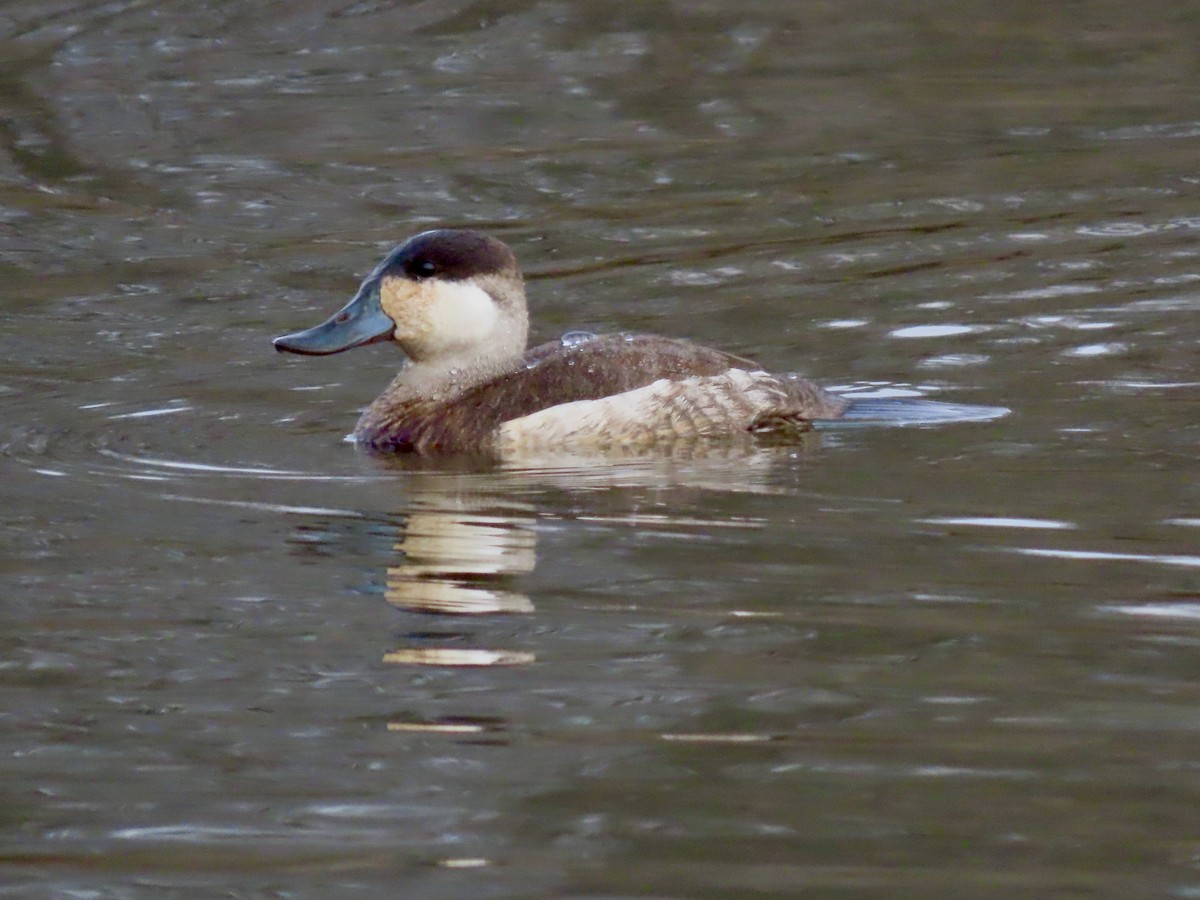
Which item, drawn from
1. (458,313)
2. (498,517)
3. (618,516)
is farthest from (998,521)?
(458,313)

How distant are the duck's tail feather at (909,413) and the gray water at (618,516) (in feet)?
0.42

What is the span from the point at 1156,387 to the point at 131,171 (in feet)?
23.6

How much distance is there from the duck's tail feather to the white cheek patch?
3.97ft

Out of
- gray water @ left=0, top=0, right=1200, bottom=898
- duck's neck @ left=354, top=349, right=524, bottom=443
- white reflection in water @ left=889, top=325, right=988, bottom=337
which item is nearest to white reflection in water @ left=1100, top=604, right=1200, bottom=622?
gray water @ left=0, top=0, right=1200, bottom=898

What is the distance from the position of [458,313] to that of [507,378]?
34cm

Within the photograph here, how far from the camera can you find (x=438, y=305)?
8.00m

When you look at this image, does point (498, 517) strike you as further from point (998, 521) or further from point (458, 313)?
point (458, 313)

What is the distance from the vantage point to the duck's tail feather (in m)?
7.79

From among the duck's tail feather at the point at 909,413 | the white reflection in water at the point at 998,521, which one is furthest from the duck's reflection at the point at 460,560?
the duck's tail feather at the point at 909,413

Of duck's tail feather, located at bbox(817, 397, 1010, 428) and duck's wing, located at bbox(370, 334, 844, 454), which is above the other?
duck's wing, located at bbox(370, 334, 844, 454)

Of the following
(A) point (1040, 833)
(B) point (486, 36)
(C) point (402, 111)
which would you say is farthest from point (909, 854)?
(B) point (486, 36)

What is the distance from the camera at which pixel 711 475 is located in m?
7.12

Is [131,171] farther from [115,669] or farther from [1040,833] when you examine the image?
[1040,833]

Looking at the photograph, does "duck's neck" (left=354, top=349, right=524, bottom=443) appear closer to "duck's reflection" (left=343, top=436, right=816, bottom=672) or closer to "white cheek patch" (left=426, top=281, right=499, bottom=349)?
"white cheek patch" (left=426, top=281, right=499, bottom=349)
